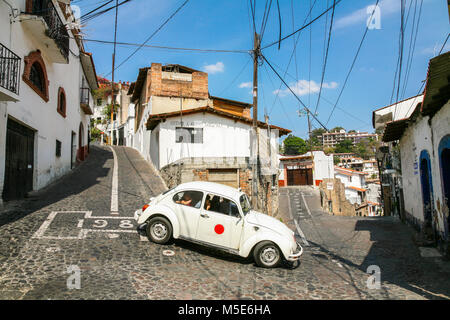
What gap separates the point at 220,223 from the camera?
725 cm

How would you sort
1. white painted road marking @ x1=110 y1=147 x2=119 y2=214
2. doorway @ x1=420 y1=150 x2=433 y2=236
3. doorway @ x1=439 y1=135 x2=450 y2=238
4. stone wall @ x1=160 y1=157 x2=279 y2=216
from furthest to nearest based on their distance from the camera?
stone wall @ x1=160 y1=157 x2=279 y2=216
doorway @ x1=420 y1=150 x2=433 y2=236
white painted road marking @ x1=110 y1=147 x2=119 y2=214
doorway @ x1=439 y1=135 x2=450 y2=238

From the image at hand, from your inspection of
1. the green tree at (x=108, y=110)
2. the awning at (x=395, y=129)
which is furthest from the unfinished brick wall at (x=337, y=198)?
the green tree at (x=108, y=110)

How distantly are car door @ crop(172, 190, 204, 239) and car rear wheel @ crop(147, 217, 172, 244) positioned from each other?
0.34 meters

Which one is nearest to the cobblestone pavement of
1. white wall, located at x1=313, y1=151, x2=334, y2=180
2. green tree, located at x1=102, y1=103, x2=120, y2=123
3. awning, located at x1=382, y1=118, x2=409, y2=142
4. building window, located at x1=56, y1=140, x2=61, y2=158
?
building window, located at x1=56, y1=140, x2=61, y2=158

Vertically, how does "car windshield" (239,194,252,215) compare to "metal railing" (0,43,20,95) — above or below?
below

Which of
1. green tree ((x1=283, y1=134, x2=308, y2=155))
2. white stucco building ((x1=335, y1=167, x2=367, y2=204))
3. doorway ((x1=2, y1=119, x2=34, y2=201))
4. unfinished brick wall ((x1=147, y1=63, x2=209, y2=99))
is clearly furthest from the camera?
green tree ((x1=283, y1=134, x2=308, y2=155))

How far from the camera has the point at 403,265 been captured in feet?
26.9

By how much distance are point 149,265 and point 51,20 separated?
35.6 feet

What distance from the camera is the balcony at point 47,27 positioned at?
10.3 metres

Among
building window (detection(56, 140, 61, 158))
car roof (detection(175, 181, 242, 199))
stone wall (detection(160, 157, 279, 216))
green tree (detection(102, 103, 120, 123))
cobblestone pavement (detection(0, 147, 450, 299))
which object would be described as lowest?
cobblestone pavement (detection(0, 147, 450, 299))

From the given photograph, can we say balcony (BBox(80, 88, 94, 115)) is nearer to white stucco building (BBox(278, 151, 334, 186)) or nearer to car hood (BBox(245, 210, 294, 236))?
car hood (BBox(245, 210, 294, 236))

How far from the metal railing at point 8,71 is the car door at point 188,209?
19.6ft

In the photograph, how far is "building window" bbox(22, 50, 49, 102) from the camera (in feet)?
35.1
